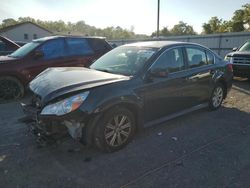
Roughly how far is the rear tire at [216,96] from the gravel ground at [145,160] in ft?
3.03

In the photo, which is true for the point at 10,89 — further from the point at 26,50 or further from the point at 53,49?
the point at 53,49

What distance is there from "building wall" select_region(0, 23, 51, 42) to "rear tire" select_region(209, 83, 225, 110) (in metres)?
43.5

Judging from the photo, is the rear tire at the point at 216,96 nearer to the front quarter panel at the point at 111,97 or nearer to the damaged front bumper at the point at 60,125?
the front quarter panel at the point at 111,97

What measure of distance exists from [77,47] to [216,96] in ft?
14.8

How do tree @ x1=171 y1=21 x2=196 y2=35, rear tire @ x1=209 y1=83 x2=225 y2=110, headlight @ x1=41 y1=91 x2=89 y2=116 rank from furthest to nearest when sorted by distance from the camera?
tree @ x1=171 y1=21 x2=196 y2=35, rear tire @ x1=209 y1=83 x2=225 y2=110, headlight @ x1=41 y1=91 x2=89 y2=116

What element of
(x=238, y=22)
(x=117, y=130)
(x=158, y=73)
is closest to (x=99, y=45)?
(x=158, y=73)

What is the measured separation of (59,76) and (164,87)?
181cm

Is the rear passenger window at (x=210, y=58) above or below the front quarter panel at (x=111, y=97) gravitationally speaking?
above

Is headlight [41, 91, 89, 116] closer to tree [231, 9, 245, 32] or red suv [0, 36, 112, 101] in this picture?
red suv [0, 36, 112, 101]

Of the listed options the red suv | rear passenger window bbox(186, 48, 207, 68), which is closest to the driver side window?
rear passenger window bbox(186, 48, 207, 68)

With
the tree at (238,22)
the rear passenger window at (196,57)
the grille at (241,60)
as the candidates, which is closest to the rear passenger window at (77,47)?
the rear passenger window at (196,57)

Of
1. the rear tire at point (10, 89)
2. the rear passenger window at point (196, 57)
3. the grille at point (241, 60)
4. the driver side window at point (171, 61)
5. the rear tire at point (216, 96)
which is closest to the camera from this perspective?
the driver side window at point (171, 61)

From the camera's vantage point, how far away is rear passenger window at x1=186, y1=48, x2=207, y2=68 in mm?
5184

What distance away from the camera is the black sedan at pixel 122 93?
3.51 m
